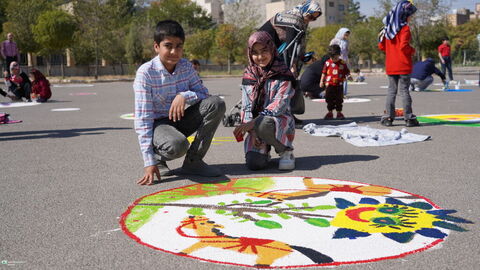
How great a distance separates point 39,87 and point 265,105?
1166cm

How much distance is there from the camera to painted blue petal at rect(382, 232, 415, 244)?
2.62 metres

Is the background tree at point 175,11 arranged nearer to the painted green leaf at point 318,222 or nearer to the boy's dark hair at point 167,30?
the boy's dark hair at point 167,30

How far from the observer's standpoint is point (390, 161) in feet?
15.9

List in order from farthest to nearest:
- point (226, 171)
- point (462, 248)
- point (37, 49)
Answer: point (37, 49) < point (226, 171) < point (462, 248)

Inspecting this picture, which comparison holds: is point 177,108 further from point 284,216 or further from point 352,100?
point 352,100

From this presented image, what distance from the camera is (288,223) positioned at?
115 inches

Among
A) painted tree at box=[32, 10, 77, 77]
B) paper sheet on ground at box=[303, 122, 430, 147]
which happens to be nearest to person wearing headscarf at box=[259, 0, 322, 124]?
paper sheet on ground at box=[303, 122, 430, 147]

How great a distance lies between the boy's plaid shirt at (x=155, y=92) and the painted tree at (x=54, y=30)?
32.4m

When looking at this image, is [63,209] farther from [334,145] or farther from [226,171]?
[334,145]

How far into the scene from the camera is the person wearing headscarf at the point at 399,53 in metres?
7.25

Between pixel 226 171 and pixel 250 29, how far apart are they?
161ft

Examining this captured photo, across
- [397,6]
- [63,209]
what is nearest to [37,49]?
[397,6]

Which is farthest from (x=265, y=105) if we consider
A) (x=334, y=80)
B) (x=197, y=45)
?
(x=197, y=45)

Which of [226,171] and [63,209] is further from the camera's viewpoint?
[226,171]
